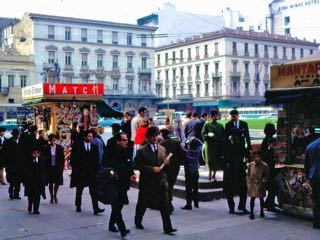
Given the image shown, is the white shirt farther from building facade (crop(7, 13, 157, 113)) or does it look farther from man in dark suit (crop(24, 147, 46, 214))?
building facade (crop(7, 13, 157, 113))

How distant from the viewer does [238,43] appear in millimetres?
71875

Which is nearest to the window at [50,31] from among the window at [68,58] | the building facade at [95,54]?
the building facade at [95,54]

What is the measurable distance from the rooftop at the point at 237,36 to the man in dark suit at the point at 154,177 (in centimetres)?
6450

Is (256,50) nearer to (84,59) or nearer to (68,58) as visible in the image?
(84,59)

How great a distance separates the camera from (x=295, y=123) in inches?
357

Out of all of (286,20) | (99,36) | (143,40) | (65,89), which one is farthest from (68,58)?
(65,89)

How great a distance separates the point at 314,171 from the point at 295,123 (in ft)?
5.65

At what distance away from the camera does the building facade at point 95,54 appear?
198 feet

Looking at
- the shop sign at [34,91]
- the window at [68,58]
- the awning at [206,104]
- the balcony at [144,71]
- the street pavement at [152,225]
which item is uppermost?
the window at [68,58]

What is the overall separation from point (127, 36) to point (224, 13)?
26755 mm

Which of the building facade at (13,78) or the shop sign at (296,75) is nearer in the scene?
the shop sign at (296,75)

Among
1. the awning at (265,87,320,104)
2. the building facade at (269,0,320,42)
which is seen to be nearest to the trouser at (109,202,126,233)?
the awning at (265,87,320,104)

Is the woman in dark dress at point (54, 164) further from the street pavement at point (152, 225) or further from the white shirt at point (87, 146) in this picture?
the white shirt at point (87, 146)

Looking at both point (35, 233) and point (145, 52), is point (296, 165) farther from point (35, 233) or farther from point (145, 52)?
point (145, 52)
